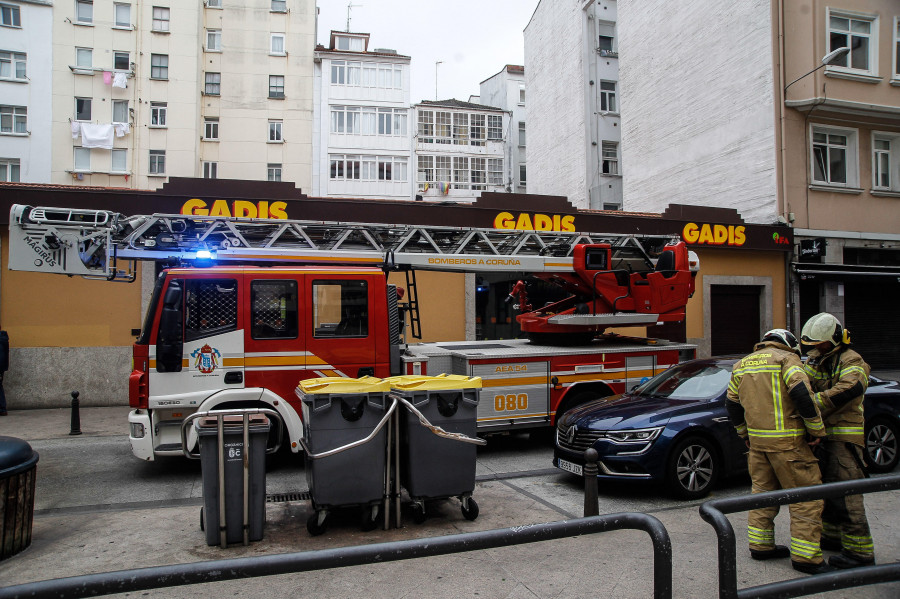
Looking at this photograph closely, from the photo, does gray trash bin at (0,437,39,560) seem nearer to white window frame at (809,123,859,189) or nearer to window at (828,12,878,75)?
white window frame at (809,123,859,189)

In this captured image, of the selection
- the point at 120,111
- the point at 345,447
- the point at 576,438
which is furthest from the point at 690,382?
the point at 120,111

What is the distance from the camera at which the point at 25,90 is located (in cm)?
3153

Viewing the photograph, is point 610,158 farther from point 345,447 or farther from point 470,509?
point 345,447

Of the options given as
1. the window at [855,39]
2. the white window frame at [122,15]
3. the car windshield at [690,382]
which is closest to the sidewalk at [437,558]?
the car windshield at [690,382]

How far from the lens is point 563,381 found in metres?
9.13

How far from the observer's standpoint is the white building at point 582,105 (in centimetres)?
2958

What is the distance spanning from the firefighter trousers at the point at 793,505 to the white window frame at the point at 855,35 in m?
18.2

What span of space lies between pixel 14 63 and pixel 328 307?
3419cm

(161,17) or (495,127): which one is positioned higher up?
Result: (161,17)

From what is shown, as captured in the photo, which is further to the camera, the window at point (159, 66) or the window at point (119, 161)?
the window at point (159, 66)

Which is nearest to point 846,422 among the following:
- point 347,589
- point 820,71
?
point 347,589

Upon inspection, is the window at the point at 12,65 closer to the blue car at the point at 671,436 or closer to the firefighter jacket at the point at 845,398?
the blue car at the point at 671,436

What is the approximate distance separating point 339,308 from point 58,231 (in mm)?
3853

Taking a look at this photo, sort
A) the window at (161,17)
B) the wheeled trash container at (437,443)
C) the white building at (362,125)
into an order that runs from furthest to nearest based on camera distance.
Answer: the white building at (362,125)
the window at (161,17)
the wheeled trash container at (437,443)
